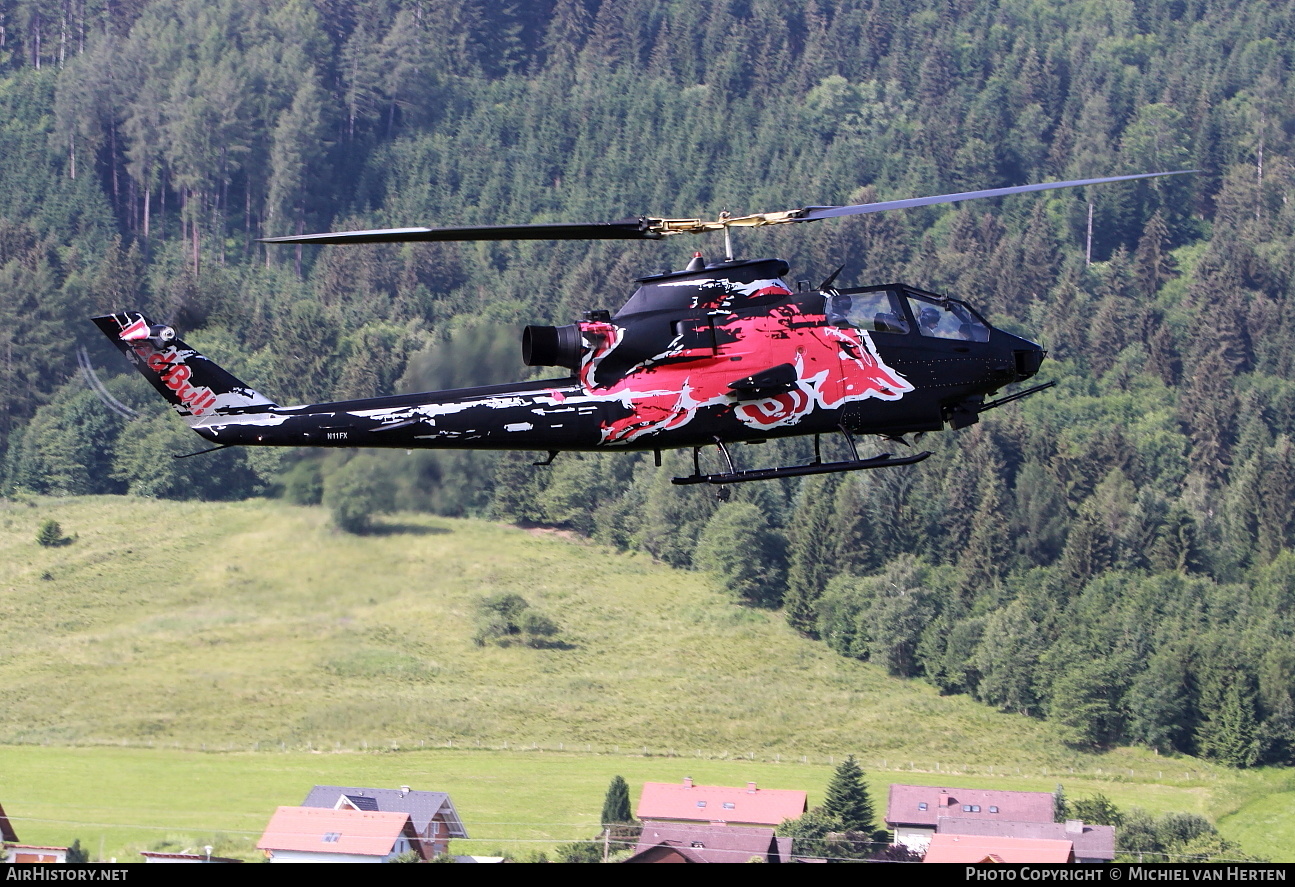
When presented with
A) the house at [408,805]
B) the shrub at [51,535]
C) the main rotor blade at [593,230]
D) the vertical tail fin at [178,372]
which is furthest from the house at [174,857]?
the shrub at [51,535]

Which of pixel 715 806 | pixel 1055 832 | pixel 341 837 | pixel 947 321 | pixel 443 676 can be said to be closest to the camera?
pixel 947 321

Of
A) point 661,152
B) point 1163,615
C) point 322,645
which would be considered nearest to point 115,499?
point 322,645

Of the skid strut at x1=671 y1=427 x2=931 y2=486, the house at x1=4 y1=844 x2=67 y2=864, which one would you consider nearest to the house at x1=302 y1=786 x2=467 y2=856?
the house at x1=4 y1=844 x2=67 y2=864

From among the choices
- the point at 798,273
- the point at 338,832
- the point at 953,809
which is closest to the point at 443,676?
the point at 953,809

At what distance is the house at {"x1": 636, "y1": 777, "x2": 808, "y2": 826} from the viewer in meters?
66.7

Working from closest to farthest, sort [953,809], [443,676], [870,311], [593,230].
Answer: [593,230], [870,311], [953,809], [443,676]

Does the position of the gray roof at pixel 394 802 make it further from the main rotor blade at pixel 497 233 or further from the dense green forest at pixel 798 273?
the main rotor blade at pixel 497 233

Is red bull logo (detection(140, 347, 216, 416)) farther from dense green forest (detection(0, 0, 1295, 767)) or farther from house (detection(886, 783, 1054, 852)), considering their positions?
house (detection(886, 783, 1054, 852))

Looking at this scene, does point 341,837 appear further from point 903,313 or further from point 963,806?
point 903,313

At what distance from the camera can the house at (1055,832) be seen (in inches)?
2510

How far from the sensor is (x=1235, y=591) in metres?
118

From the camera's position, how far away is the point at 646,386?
28.2 metres

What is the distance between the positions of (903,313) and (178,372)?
10.3 m

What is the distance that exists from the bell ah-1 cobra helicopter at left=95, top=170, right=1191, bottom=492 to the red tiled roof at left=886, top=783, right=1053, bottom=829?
43.5m
